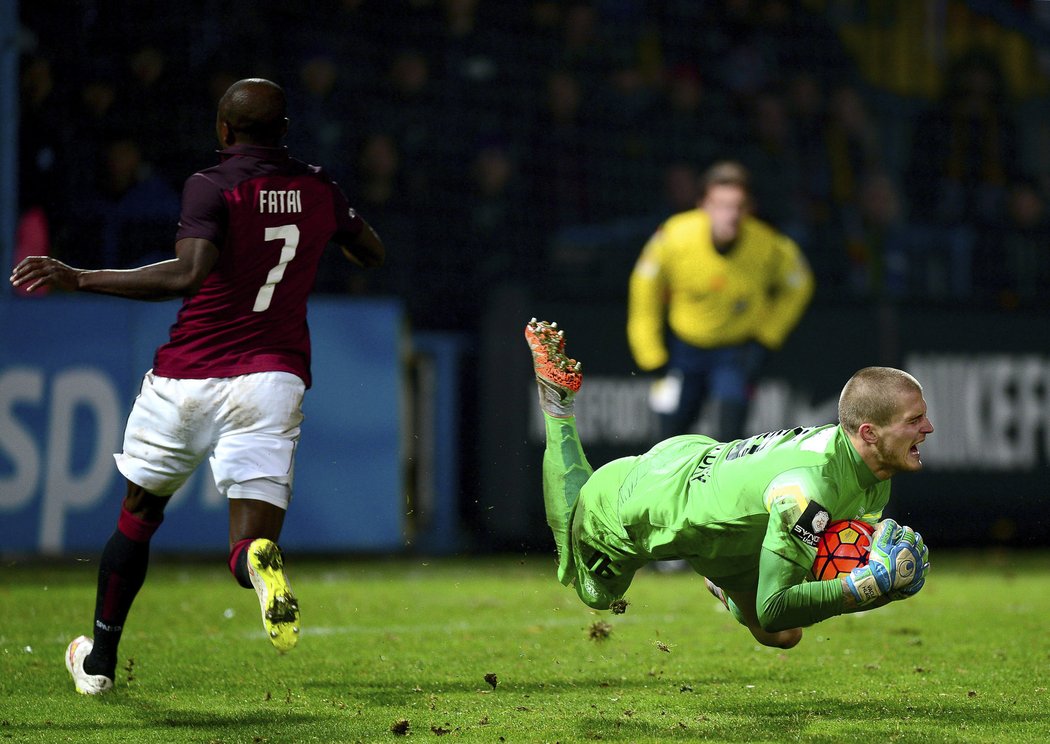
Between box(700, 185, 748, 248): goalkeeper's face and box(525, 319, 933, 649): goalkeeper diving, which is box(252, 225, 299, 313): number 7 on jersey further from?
box(700, 185, 748, 248): goalkeeper's face

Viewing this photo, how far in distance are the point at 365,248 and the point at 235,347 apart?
64 cm

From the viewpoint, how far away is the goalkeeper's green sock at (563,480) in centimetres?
551

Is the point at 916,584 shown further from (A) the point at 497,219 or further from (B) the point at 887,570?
(A) the point at 497,219

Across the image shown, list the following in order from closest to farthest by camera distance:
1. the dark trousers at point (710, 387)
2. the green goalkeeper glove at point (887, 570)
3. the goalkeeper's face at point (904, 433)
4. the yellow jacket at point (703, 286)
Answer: the green goalkeeper glove at point (887, 570)
the goalkeeper's face at point (904, 433)
the dark trousers at point (710, 387)
the yellow jacket at point (703, 286)

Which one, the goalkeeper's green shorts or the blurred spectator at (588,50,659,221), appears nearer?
the goalkeeper's green shorts

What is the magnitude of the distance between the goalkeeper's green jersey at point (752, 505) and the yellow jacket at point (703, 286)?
18.7 ft

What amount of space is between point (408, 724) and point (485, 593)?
4.32 metres

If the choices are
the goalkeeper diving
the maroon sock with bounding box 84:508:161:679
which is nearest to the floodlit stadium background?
the maroon sock with bounding box 84:508:161:679

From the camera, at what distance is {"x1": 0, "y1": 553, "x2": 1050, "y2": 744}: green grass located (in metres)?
4.73

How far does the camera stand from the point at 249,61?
10953 millimetres

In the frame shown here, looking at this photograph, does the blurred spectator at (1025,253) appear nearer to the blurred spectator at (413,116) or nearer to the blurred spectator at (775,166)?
the blurred spectator at (775,166)

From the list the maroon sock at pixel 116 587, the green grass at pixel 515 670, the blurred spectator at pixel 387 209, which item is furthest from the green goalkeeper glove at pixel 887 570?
the blurred spectator at pixel 387 209

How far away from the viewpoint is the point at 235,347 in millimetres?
5227

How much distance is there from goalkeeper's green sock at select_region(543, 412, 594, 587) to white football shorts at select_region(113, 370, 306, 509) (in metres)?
0.94
